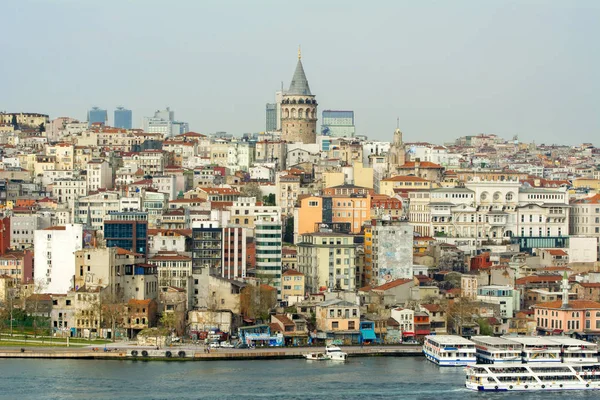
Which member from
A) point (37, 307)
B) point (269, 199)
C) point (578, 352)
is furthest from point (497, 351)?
point (269, 199)

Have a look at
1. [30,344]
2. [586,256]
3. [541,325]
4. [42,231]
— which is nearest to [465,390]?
[541,325]

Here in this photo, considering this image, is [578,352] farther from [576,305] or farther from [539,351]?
[576,305]

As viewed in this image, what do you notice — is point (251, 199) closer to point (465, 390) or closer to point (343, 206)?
point (343, 206)

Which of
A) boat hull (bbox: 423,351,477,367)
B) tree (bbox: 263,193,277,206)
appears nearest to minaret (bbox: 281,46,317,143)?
tree (bbox: 263,193,277,206)

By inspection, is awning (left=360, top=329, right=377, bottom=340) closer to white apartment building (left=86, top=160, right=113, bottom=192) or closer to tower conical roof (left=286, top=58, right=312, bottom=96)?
white apartment building (left=86, top=160, right=113, bottom=192)

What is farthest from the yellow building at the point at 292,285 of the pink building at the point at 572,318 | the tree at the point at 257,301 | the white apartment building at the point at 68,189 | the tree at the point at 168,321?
the white apartment building at the point at 68,189

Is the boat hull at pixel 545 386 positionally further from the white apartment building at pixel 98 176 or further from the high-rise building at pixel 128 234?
the white apartment building at pixel 98 176
